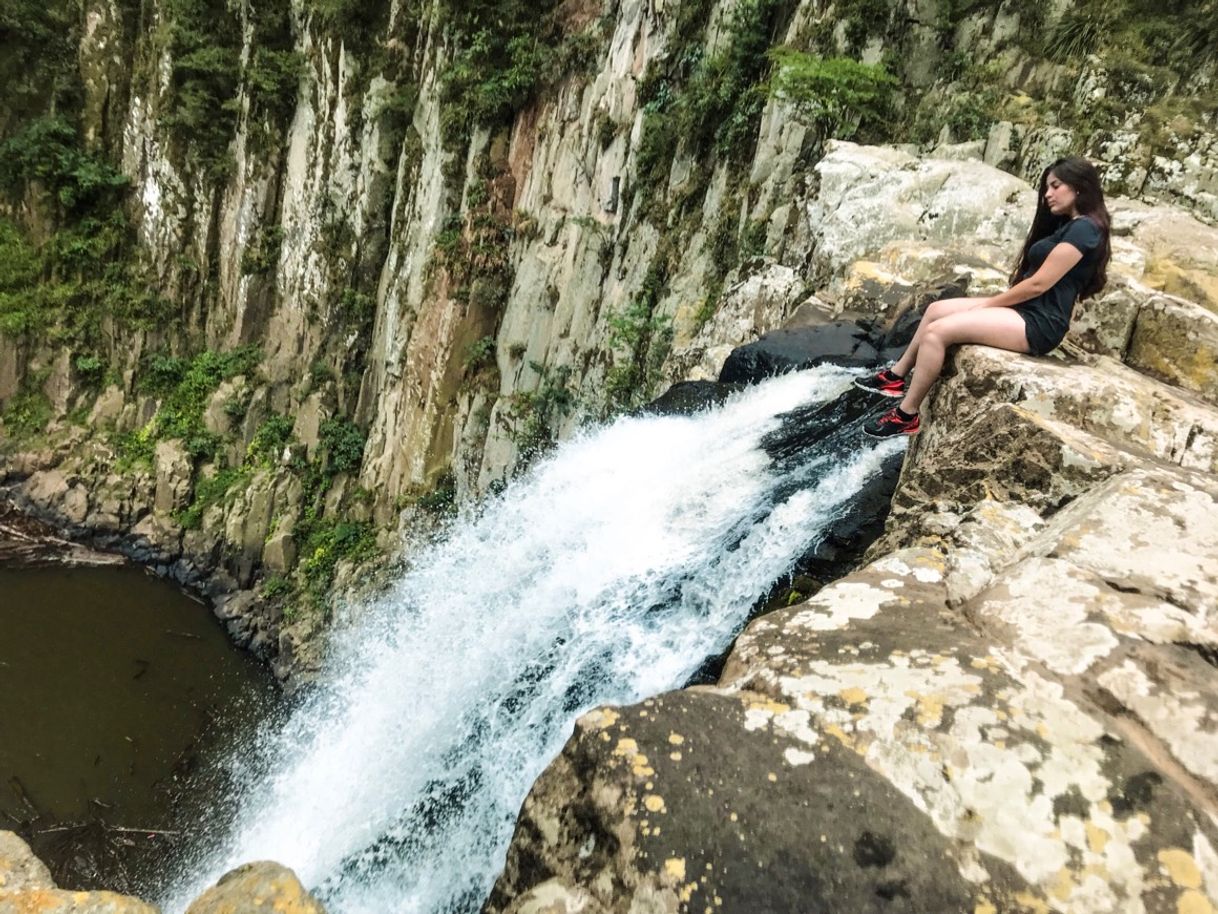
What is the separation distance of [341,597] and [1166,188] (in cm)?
1289

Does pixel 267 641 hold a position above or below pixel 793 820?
below

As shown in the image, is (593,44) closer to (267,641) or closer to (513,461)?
(513,461)

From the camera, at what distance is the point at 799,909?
134 centimetres

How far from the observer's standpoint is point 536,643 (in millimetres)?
4254

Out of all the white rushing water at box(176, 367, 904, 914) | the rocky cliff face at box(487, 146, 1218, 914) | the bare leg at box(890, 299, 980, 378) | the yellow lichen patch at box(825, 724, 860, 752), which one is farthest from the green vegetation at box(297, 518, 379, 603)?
the yellow lichen patch at box(825, 724, 860, 752)

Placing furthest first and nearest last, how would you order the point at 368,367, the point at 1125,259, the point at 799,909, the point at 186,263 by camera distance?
the point at 186,263, the point at 368,367, the point at 1125,259, the point at 799,909

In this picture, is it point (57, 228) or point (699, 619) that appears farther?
point (57, 228)

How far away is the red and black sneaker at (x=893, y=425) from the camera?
4059 mm

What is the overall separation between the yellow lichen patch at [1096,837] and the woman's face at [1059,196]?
315 centimetres

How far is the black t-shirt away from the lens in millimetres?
3322

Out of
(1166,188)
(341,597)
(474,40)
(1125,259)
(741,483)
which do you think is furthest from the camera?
(341,597)

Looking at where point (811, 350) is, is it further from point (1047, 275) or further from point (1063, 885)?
point (1063, 885)

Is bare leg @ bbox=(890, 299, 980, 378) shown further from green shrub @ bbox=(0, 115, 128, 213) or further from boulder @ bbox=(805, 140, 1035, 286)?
green shrub @ bbox=(0, 115, 128, 213)

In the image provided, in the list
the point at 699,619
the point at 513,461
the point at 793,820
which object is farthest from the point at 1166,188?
the point at 513,461
